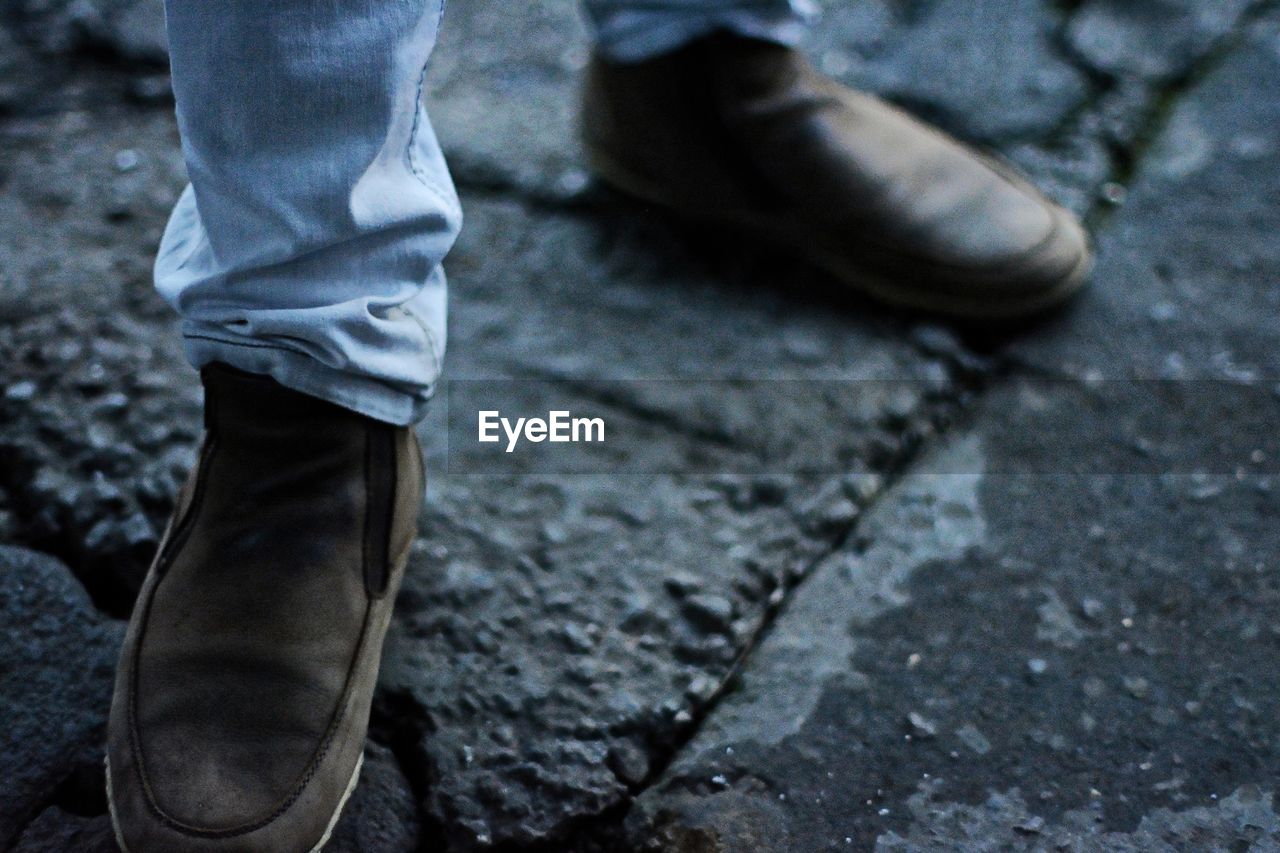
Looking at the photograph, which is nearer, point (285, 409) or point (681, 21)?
point (285, 409)

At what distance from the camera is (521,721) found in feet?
3.45

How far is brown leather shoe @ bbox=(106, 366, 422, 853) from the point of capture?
88cm

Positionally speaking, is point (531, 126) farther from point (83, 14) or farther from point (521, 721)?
point (521, 721)

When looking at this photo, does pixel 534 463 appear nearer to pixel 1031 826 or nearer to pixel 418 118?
pixel 418 118

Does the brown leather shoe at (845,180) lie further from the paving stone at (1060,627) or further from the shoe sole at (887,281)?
the paving stone at (1060,627)

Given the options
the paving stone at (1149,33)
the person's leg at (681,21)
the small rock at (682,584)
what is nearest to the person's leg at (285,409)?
the small rock at (682,584)

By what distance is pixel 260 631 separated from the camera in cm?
95

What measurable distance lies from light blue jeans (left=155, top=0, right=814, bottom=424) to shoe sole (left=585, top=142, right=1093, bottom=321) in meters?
0.59

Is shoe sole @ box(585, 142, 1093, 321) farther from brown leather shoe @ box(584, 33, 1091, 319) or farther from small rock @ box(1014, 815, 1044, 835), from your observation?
small rock @ box(1014, 815, 1044, 835)

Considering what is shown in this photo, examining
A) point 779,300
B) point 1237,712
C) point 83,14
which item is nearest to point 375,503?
point 779,300

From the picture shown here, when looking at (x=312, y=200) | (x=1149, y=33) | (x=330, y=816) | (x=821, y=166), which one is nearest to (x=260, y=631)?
(x=330, y=816)

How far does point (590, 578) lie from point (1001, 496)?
1.53 feet

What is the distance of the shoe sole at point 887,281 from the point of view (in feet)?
4.70

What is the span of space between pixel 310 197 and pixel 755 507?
0.60 metres
